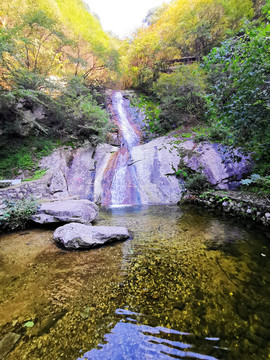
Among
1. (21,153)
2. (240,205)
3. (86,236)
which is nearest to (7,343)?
(86,236)

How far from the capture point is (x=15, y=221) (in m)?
4.26

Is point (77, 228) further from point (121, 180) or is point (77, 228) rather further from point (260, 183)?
point (260, 183)

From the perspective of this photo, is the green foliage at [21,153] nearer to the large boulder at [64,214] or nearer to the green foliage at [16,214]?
the green foliage at [16,214]

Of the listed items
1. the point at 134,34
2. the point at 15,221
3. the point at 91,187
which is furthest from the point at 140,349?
the point at 134,34

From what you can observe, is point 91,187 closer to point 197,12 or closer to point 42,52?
point 42,52

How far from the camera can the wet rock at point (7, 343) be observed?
139cm

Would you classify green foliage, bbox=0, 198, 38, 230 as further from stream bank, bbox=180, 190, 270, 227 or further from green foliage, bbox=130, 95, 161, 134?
green foliage, bbox=130, 95, 161, 134

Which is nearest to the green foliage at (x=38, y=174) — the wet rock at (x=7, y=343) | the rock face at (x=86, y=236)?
the rock face at (x=86, y=236)

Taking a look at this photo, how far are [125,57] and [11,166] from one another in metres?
17.4

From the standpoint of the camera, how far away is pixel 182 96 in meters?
10.8

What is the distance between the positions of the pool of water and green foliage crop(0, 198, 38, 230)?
68cm

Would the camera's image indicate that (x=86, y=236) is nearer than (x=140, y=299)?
No

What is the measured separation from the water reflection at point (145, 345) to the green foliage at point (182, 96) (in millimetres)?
11302

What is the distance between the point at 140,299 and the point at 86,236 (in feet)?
5.96
